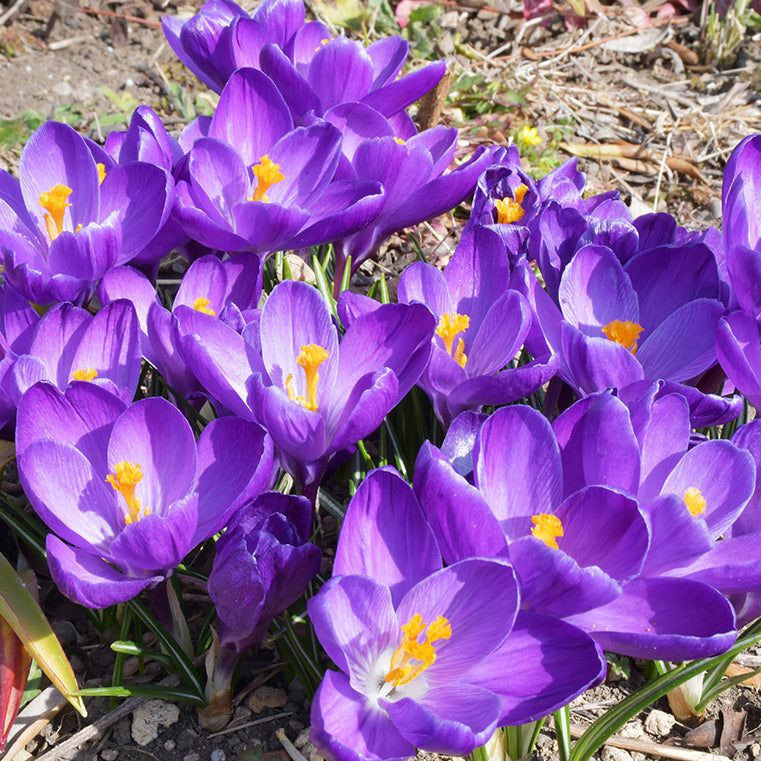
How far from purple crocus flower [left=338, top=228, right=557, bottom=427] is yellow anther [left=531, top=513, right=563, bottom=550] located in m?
0.28

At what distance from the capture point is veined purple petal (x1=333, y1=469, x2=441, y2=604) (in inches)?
41.8

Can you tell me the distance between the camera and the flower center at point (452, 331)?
1.40m

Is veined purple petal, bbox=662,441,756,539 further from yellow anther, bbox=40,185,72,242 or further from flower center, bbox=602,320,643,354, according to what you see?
yellow anther, bbox=40,185,72,242

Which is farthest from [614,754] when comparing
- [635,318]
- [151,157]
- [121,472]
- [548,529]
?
[151,157]

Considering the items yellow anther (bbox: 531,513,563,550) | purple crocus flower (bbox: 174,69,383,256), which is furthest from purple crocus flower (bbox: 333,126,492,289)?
yellow anther (bbox: 531,513,563,550)

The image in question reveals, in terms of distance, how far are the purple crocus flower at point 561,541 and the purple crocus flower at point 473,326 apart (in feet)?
0.60

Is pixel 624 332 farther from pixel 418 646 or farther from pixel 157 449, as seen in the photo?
pixel 157 449

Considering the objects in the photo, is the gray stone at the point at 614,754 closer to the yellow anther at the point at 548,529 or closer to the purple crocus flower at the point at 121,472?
the yellow anther at the point at 548,529

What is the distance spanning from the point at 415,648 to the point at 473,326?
0.65 meters

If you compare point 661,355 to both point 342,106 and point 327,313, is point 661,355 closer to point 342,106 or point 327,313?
point 327,313

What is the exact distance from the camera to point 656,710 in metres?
1.52

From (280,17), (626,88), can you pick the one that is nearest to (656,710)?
(280,17)

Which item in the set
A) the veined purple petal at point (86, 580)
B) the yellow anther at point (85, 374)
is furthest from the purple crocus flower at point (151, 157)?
the veined purple petal at point (86, 580)

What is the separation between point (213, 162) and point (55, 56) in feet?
7.81
